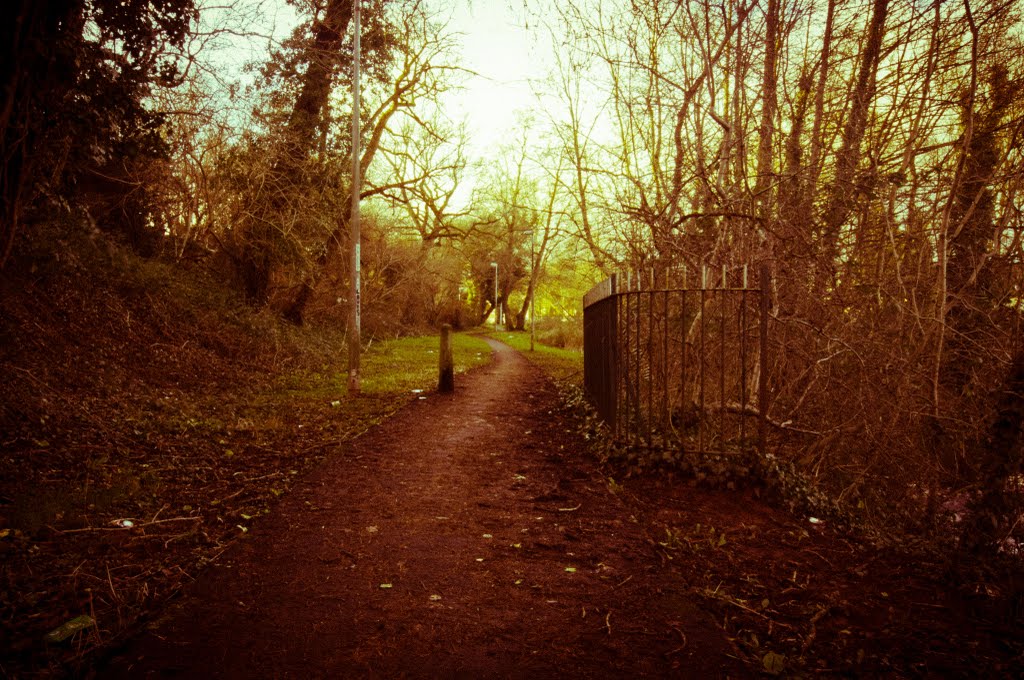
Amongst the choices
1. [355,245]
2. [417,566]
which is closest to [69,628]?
[417,566]

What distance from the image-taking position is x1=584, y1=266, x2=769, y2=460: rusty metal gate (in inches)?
228

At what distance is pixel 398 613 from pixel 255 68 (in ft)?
47.1

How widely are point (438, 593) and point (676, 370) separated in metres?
4.83

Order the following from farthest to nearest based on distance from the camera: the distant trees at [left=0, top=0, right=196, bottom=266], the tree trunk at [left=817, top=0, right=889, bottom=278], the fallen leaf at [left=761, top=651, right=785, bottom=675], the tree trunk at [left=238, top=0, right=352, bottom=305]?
the tree trunk at [left=238, top=0, right=352, bottom=305] → the tree trunk at [left=817, top=0, right=889, bottom=278] → the distant trees at [left=0, top=0, right=196, bottom=266] → the fallen leaf at [left=761, top=651, right=785, bottom=675]

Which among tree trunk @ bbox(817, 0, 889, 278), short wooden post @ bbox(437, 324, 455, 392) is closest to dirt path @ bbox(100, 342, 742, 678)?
tree trunk @ bbox(817, 0, 889, 278)

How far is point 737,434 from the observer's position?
20.7 ft

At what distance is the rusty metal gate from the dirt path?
0.96m

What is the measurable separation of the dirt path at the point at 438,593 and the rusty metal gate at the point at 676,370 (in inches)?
37.7

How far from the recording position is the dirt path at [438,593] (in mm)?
2758

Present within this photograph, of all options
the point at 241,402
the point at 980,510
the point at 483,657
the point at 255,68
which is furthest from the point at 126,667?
the point at 255,68

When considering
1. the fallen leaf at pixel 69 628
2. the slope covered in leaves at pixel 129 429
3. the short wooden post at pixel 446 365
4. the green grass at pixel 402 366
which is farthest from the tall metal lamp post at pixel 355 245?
the fallen leaf at pixel 69 628

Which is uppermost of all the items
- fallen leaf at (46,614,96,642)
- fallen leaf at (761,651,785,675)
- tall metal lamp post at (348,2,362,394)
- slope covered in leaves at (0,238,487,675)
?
tall metal lamp post at (348,2,362,394)

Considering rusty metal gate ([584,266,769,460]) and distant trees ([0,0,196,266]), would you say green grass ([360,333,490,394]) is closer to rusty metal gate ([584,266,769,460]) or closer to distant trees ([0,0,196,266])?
rusty metal gate ([584,266,769,460])

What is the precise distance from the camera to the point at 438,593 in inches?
135
